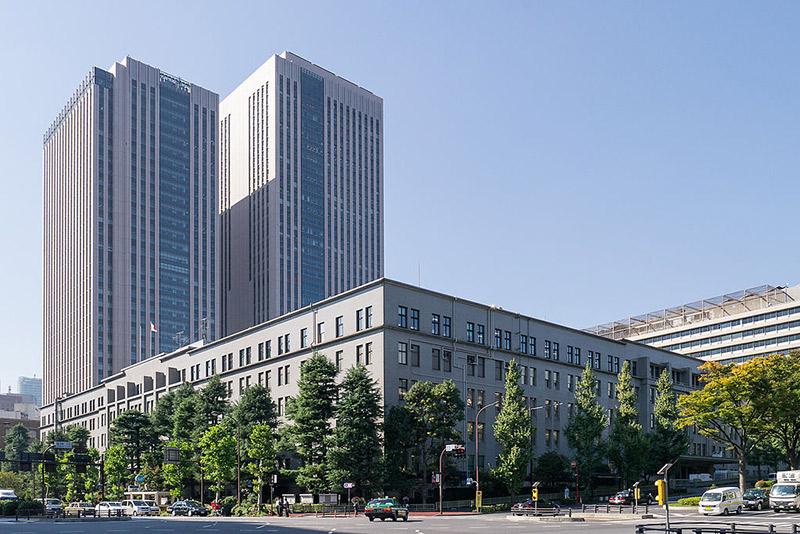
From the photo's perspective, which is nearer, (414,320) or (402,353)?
(402,353)

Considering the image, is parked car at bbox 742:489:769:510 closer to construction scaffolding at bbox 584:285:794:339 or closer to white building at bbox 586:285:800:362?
white building at bbox 586:285:800:362

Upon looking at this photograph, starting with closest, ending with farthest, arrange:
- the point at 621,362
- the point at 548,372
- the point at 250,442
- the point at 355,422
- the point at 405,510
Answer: the point at 405,510 < the point at 355,422 < the point at 250,442 < the point at 548,372 < the point at 621,362

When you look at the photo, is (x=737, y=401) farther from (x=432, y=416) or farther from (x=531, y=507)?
(x=432, y=416)

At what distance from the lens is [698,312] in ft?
570

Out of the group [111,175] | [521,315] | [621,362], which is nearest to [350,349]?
[521,315]

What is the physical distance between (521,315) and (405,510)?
41409 millimetres

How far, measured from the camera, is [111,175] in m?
199

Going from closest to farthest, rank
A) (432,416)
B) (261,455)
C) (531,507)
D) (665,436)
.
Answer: (531,507) → (432,416) → (261,455) → (665,436)

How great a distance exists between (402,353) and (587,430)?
21.0 m

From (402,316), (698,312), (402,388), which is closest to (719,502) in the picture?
(402,388)

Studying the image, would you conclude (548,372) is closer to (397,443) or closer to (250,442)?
(397,443)

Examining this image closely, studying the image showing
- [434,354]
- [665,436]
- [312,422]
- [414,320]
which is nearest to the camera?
[312,422]

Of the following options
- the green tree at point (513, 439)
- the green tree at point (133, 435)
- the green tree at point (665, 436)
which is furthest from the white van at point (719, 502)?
the green tree at point (133, 435)

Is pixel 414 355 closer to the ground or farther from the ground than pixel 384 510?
farther from the ground
